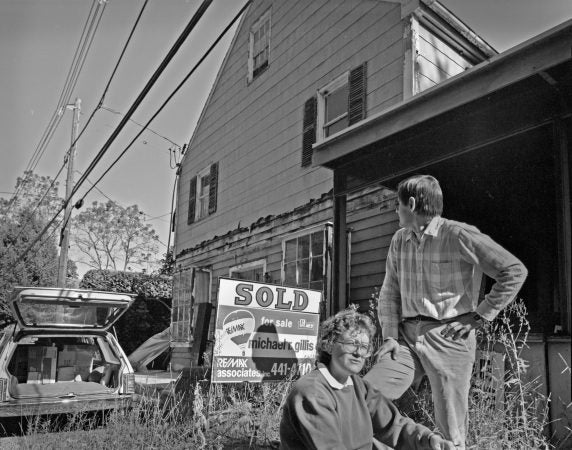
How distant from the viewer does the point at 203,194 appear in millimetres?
13789

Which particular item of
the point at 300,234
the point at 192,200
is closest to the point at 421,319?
the point at 300,234

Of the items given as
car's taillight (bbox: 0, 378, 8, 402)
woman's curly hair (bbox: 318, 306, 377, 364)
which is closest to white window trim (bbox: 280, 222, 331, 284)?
car's taillight (bbox: 0, 378, 8, 402)

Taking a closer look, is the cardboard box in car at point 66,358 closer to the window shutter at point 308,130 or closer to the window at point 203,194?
the window shutter at point 308,130

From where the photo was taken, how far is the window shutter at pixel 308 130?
9.36 m

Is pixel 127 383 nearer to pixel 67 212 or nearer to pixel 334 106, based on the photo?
pixel 334 106

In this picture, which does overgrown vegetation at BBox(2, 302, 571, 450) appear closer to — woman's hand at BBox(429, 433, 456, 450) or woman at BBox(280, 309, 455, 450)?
woman at BBox(280, 309, 455, 450)

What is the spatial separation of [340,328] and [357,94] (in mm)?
6643

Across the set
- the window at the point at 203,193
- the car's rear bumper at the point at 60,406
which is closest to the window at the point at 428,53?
the car's rear bumper at the point at 60,406

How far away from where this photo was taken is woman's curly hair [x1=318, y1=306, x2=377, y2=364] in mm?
2207

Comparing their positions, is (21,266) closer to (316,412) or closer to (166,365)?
(166,365)

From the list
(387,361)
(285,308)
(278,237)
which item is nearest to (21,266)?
(278,237)

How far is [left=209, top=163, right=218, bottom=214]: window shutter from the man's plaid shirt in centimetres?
1028

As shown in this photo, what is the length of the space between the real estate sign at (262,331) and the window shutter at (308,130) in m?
4.48

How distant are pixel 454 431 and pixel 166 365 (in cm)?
1327
